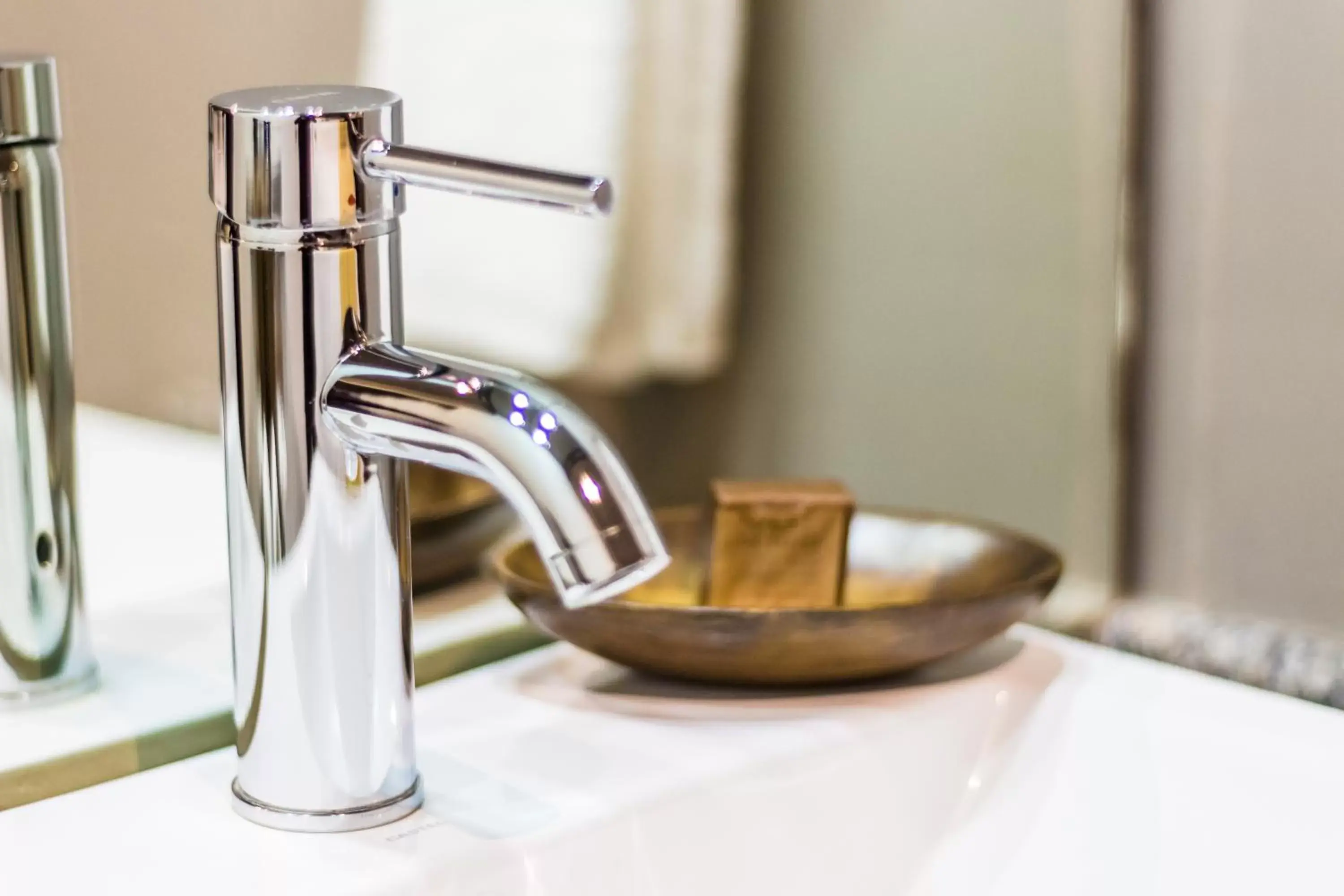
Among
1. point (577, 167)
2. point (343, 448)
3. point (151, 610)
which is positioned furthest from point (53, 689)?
point (577, 167)

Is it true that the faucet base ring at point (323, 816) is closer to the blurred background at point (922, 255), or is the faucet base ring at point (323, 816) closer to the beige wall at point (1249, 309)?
the blurred background at point (922, 255)

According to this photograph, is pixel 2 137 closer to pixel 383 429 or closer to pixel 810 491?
pixel 383 429

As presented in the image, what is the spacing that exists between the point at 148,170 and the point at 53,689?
198 millimetres

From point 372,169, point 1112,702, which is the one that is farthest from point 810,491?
point 372,169

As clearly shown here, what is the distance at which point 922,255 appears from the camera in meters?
0.87

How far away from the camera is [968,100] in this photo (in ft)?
2.75

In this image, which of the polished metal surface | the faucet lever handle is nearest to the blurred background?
the polished metal surface

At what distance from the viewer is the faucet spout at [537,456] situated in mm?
385

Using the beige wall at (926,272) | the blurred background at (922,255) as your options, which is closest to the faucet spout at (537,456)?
the blurred background at (922,255)

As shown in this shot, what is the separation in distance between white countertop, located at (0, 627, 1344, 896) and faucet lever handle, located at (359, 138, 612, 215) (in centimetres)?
20

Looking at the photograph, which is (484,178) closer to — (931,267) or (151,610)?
(151,610)

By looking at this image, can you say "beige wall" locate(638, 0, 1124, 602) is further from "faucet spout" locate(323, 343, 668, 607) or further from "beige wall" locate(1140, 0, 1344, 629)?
"faucet spout" locate(323, 343, 668, 607)

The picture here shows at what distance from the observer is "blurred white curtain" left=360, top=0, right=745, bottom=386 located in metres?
0.72

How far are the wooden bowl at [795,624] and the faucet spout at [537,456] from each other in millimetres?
164
